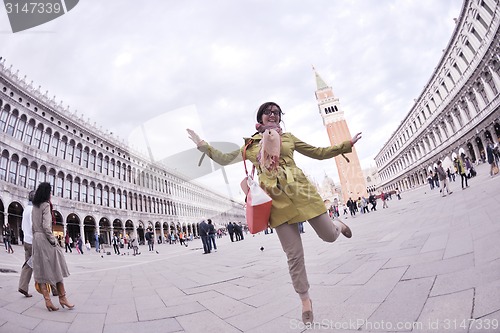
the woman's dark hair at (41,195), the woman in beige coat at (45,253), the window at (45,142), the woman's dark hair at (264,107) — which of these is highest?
the window at (45,142)

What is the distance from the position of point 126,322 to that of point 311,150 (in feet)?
8.13

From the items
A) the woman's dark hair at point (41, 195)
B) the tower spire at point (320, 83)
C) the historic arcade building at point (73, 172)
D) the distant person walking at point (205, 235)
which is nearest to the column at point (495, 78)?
the distant person walking at point (205, 235)

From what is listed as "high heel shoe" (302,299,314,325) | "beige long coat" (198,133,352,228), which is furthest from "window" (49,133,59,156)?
"high heel shoe" (302,299,314,325)

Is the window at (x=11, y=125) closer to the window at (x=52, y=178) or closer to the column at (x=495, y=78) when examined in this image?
the window at (x=52, y=178)

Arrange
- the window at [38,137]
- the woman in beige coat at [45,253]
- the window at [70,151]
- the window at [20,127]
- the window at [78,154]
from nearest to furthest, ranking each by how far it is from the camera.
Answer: the woman in beige coat at [45,253] → the window at [20,127] → the window at [38,137] → the window at [70,151] → the window at [78,154]

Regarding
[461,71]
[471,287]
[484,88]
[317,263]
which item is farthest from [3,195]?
[461,71]

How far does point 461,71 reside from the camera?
32.1 m

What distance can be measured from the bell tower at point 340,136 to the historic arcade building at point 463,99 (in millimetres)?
10827

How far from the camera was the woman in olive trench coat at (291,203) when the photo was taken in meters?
1.95

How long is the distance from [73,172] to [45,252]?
2961 centimetres

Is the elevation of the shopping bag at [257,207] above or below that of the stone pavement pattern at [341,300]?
above

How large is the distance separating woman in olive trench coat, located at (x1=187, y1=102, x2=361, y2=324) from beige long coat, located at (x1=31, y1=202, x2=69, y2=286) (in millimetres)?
2884

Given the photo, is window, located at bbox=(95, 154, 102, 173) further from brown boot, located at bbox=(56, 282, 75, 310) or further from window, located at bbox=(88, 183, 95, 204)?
brown boot, located at bbox=(56, 282, 75, 310)

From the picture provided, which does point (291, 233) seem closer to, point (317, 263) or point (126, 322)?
point (126, 322)
